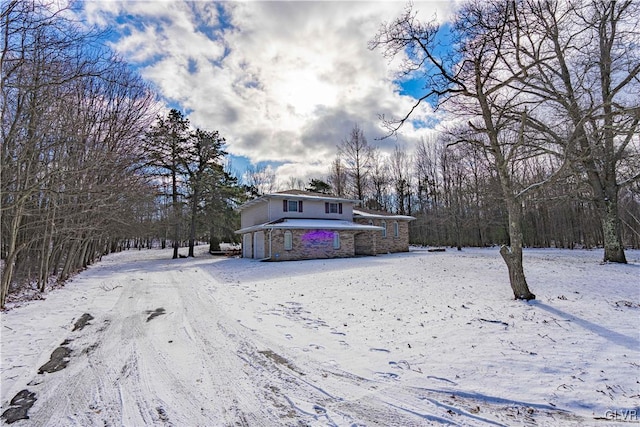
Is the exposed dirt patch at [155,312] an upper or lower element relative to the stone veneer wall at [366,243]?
lower

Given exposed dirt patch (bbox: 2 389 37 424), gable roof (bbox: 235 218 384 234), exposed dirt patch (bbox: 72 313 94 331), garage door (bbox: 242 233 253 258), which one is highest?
gable roof (bbox: 235 218 384 234)

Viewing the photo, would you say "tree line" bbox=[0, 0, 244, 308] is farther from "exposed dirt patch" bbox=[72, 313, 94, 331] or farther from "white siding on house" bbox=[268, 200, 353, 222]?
"white siding on house" bbox=[268, 200, 353, 222]

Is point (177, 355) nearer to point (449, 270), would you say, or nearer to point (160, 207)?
point (449, 270)

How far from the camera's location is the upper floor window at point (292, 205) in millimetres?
21641

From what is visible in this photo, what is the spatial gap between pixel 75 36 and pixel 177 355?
661 centimetres

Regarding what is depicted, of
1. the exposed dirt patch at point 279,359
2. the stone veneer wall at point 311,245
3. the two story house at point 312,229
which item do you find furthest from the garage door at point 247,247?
the exposed dirt patch at point 279,359

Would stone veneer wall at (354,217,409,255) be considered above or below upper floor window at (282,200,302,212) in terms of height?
below

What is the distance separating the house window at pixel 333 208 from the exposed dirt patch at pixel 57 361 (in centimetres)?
1931

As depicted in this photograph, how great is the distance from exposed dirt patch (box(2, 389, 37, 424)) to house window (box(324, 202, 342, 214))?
67.1 feet

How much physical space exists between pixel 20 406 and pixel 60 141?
6.15m

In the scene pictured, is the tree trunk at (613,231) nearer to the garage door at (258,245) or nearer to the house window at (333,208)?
the house window at (333,208)

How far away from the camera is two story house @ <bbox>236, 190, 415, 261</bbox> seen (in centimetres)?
1943

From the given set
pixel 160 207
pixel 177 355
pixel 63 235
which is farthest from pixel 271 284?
pixel 160 207

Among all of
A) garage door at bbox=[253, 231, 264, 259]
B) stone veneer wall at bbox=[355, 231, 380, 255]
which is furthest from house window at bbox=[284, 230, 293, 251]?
stone veneer wall at bbox=[355, 231, 380, 255]
